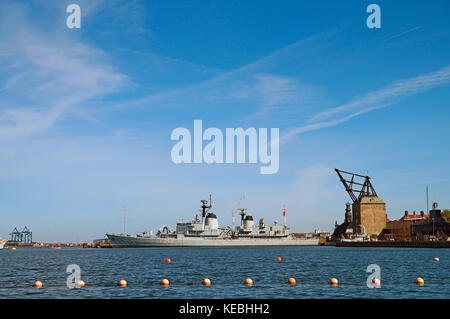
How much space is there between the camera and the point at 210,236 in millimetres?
175250

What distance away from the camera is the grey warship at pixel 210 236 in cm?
17025

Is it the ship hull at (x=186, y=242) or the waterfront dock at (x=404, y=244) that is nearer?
the waterfront dock at (x=404, y=244)

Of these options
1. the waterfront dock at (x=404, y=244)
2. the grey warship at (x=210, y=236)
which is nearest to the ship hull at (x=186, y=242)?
the grey warship at (x=210, y=236)

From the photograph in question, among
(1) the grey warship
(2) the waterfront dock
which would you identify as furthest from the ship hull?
(2) the waterfront dock

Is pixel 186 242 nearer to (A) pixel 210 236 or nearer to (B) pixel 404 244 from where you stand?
(A) pixel 210 236

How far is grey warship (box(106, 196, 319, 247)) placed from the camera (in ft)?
559

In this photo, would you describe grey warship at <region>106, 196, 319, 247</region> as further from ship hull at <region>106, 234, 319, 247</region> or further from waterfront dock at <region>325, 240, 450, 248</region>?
waterfront dock at <region>325, 240, 450, 248</region>

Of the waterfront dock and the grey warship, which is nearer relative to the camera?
the waterfront dock

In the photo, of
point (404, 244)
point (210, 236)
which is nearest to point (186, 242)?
point (210, 236)

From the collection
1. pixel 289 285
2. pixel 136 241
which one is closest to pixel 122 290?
pixel 289 285

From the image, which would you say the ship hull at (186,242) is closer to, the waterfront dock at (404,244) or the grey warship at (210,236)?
the grey warship at (210,236)

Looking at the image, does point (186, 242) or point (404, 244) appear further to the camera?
point (186, 242)

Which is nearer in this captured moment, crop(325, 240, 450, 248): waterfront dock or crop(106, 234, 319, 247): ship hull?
crop(325, 240, 450, 248): waterfront dock

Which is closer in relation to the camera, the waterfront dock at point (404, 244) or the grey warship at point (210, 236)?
the waterfront dock at point (404, 244)
